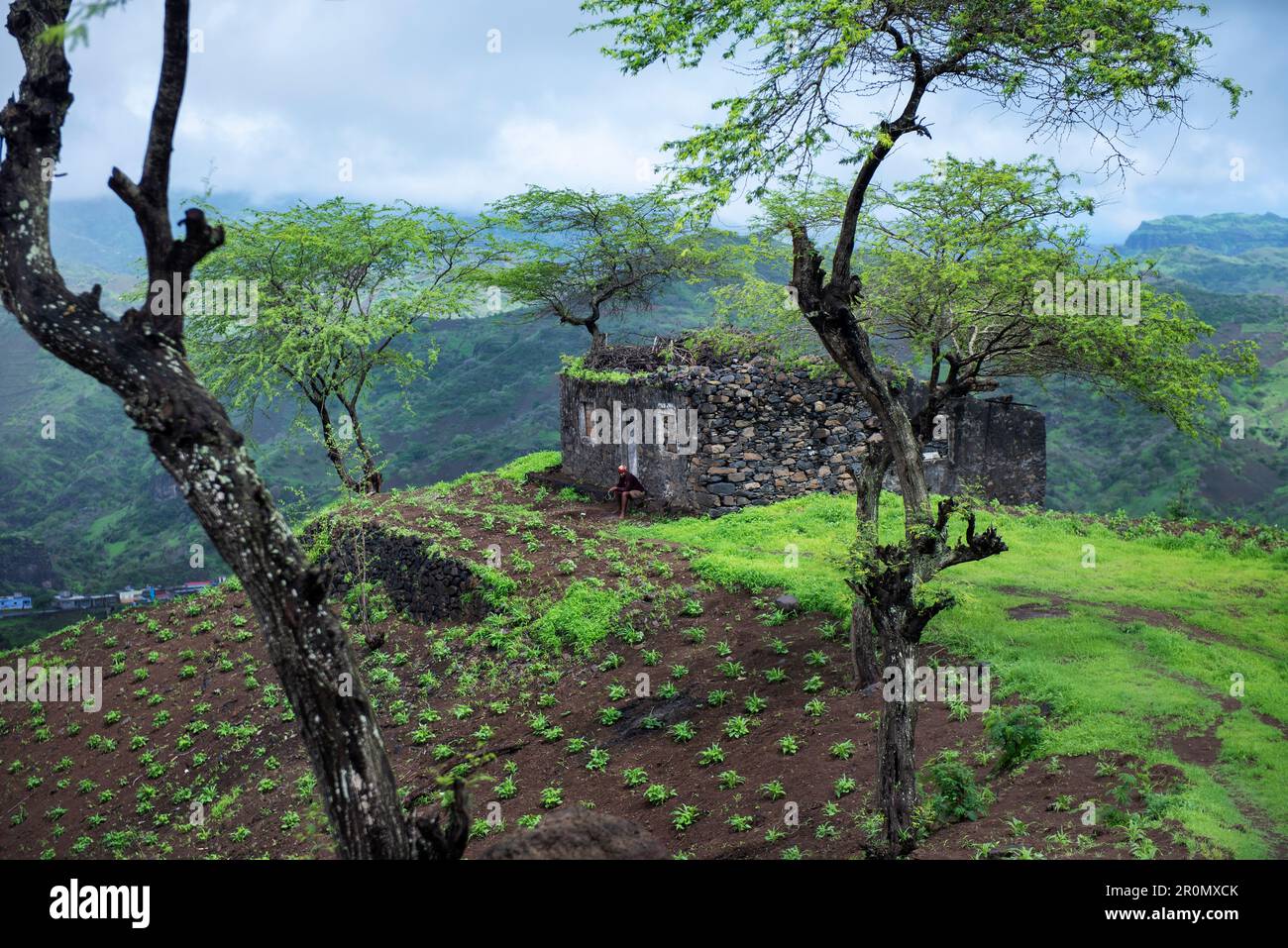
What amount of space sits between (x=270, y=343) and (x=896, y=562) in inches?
756

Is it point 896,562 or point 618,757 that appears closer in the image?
point 896,562

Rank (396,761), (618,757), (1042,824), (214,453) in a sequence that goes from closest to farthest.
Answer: (214,453) < (1042,824) < (618,757) < (396,761)

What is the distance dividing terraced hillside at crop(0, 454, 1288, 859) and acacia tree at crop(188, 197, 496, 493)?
15.7ft

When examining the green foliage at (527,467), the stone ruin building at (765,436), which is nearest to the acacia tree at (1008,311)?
the stone ruin building at (765,436)

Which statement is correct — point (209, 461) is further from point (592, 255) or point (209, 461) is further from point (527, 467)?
point (592, 255)

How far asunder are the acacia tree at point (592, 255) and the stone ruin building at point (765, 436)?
6.64 m

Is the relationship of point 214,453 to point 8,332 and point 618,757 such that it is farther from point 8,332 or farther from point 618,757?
point 8,332

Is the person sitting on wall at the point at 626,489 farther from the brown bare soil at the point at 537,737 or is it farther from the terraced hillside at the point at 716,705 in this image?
the brown bare soil at the point at 537,737

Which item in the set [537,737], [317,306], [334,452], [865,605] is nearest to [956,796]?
[865,605]

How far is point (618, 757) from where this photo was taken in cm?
1096

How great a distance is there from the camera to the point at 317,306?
2319 cm

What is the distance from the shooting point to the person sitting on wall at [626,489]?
66.4 ft

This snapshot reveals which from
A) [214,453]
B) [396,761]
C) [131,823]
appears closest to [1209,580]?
[396,761]
